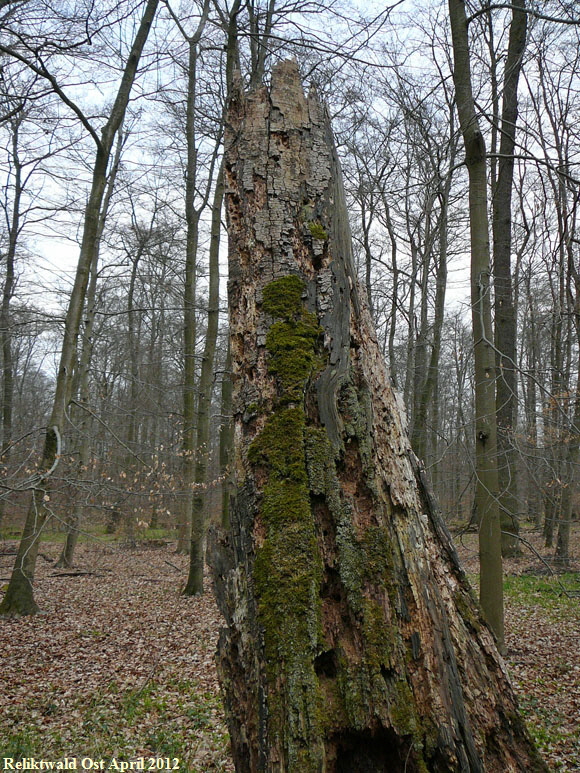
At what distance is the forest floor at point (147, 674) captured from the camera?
15.0 ft

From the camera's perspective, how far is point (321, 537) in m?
1.91

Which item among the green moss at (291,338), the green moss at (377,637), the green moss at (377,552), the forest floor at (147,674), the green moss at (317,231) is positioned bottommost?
the forest floor at (147,674)

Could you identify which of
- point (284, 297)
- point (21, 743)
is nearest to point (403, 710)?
point (284, 297)

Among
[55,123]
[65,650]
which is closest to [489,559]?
[65,650]

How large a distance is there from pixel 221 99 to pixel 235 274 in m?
11.9

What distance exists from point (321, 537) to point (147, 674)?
5772 millimetres

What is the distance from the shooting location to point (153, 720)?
17.0 ft

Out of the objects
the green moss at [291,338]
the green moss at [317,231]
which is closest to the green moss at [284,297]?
the green moss at [291,338]

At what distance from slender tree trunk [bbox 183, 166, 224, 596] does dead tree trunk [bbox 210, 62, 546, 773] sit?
8.00m

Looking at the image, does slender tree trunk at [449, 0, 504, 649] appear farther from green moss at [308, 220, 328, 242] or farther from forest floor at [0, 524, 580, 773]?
green moss at [308, 220, 328, 242]

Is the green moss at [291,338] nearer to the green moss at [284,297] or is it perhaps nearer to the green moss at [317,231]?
the green moss at [284,297]

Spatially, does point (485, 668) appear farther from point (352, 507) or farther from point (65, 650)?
point (65, 650)

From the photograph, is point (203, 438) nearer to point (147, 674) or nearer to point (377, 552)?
point (147, 674)

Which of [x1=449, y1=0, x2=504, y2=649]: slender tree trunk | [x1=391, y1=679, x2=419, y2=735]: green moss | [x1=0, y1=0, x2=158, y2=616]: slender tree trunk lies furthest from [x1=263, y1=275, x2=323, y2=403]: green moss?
[x1=0, y1=0, x2=158, y2=616]: slender tree trunk
